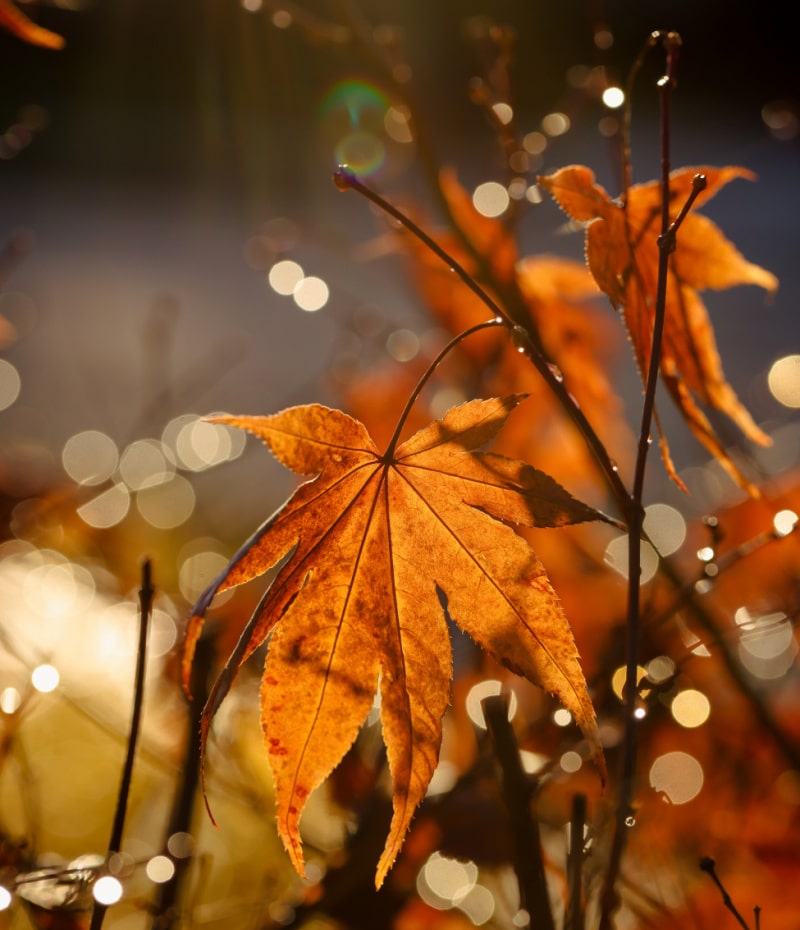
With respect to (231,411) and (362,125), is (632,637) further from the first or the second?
(231,411)

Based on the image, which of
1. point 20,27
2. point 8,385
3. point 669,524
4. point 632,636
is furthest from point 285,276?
point 8,385

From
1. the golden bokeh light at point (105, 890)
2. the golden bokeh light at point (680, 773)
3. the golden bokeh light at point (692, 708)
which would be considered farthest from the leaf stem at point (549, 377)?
the golden bokeh light at point (680, 773)

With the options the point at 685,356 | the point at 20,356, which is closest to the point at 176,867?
the point at 685,356

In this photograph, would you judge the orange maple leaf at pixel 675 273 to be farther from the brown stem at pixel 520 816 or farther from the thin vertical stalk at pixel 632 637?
the brown stem at pixel 520 816

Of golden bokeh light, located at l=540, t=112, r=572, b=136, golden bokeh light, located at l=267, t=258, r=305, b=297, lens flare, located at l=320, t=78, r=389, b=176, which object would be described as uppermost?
lens flare, located at l=320, t=78, r=389, b=176

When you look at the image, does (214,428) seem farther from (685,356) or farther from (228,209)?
(228,209)

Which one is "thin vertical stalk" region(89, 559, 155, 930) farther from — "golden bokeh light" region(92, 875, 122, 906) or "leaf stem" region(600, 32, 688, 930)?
"leaf stem" region(600, 32, 688, 930)

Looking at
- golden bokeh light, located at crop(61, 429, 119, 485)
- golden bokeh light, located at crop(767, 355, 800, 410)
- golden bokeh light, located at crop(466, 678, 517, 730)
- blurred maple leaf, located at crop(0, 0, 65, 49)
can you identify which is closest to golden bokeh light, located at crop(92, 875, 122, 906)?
golden bokeh light, located at crop(466, 678, 517, 730)
